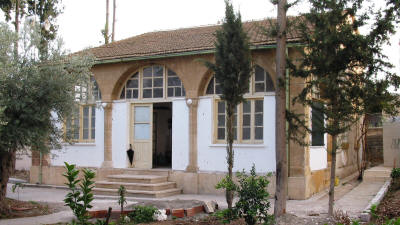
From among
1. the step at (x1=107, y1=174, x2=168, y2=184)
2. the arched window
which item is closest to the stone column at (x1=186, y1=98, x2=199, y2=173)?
the arched window

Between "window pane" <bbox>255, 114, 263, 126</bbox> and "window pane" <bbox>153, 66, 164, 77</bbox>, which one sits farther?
"window pane" <bbox>153, 66, 164, 77</bbox>

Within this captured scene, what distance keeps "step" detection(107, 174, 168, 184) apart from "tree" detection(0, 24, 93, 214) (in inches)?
164

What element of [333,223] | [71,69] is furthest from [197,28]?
[333,223]

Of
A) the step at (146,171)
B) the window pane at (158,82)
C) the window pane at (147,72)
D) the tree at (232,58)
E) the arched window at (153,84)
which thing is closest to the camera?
the tree at (232,58)

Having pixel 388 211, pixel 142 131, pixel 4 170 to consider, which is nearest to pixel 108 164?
pixel 142 131

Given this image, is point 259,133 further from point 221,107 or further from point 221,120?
point 221,107

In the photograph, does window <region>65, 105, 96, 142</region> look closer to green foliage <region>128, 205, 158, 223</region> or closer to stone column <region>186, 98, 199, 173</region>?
stone column <region>186, 98, 199, 173</region>

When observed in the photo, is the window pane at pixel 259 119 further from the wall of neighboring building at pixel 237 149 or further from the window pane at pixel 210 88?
the window pane at pixel 210 88

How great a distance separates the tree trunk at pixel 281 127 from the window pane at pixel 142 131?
756 cm

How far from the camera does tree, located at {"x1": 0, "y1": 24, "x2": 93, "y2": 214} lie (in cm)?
1002

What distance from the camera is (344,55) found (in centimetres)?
945

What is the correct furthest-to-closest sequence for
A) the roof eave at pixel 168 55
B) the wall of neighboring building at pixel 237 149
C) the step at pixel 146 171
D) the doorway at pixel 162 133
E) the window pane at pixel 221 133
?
1. the doorway at pixel 162 133
2. the step at pixel 146 171
3. the window pane at pixel 221 133
4. the wall of neighboring building at pixel 237 149
5. the roof eave at pixel 168 55

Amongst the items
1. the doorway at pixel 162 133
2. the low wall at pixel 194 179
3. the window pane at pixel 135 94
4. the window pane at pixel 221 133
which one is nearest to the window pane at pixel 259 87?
the window pane at pixel 221 133

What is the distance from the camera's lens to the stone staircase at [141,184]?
1458 cm
